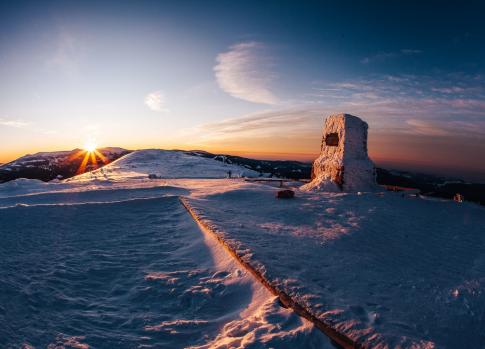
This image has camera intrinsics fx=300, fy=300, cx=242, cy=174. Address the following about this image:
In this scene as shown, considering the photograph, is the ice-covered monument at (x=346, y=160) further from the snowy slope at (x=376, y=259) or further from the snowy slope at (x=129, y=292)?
the snowy slope at (x=129, y=292)

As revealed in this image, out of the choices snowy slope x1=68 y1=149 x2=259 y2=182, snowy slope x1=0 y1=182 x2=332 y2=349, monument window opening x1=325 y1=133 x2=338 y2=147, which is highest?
monument window opening x1=325 y1=133 x2=338 y2=147

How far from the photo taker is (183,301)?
531cm

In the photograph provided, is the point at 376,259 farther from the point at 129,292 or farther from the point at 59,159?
the point at 59,159

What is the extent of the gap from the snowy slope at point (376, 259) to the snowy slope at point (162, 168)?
23.1 m

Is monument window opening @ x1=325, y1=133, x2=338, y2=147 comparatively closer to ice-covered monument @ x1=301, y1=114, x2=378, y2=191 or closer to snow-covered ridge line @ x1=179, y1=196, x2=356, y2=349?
ice-covered monument @ x1=301, y1=114, x2=378, y2=191

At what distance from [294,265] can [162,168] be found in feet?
117

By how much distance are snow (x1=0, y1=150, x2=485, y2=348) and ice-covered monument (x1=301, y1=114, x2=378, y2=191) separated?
2.01 metres

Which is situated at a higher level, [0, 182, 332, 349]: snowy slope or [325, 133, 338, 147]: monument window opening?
[325, 133, 338, 147]: monument window opening

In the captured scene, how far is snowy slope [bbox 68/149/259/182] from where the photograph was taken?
111 ft

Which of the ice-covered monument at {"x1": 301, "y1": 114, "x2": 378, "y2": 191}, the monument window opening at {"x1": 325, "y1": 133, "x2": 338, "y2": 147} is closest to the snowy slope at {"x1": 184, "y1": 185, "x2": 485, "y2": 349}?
the ice-covered monument at {"x1": 301, "y1": 114, "x2": 378, "y2": 191}

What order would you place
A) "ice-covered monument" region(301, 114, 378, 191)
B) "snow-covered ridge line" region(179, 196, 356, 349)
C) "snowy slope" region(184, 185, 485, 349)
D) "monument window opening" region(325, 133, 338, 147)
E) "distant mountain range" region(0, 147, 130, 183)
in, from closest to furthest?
"snow-covered ridge line" region(179, 196, 356, 349)
"snowy slope" region(184, 185, 485, 349)
"ice-covered monument" region(301, 114, 378, 191)
"monument window opening" region(325, 133, 338, 147)
"distant mountain range" region(0, 147, 130, 183)

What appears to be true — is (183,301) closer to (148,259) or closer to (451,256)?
(148,259)

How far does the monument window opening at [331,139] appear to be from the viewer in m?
15.8

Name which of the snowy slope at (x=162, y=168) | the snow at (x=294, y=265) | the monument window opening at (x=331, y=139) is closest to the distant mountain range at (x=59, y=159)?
the snowy slope at (x=162, y=168)
